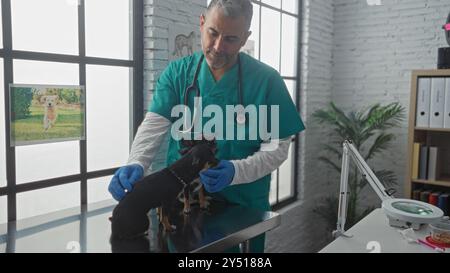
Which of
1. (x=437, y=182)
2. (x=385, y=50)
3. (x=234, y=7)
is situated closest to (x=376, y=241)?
(x=234, y=7)

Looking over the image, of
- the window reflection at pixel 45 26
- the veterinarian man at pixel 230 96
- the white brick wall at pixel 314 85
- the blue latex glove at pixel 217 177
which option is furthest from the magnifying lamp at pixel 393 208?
the white brick wall at pixel 314 85

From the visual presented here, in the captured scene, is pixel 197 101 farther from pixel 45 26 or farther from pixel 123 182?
pixel 45 26

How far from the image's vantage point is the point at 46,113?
1.81 m

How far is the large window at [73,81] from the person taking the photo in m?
1.73

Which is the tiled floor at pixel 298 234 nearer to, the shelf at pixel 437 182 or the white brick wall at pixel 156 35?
the shelf at pixel 437 182

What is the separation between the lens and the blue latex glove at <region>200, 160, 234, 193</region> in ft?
4.64

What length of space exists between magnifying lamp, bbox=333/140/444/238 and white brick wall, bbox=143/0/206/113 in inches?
41.9

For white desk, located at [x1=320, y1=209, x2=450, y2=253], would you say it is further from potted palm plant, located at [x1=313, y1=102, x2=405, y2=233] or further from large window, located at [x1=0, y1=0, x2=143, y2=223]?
potted palm plant, located at [x1=313, y1=102, x2=405, y2=233]

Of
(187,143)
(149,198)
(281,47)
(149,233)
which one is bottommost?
(149,233)

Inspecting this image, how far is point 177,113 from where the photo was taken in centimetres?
170

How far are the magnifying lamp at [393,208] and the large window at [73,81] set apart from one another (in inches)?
44.2

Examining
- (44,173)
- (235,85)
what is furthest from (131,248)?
(44,173)

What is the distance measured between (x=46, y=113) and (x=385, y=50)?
297 centimetres

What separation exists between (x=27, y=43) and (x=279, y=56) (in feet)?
7.21
